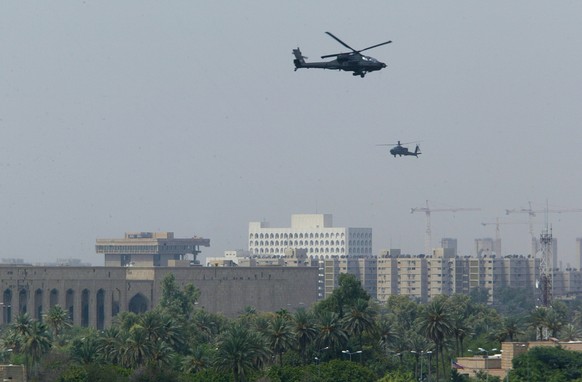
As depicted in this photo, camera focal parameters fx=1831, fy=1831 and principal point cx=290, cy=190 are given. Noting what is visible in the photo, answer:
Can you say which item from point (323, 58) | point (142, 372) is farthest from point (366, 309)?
point (323, 58)

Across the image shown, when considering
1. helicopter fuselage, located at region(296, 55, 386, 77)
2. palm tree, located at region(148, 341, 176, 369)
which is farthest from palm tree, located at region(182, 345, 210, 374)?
helicopter fuselage, located at region(296, 55, 386, 77)

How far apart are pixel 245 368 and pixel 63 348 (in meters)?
37.4

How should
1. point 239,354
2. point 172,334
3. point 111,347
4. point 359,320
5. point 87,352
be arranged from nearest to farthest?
point 239,354 → point 87,352 → point 111,347 → point 172,334 → point 359,320

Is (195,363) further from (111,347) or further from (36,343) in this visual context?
(36,343)

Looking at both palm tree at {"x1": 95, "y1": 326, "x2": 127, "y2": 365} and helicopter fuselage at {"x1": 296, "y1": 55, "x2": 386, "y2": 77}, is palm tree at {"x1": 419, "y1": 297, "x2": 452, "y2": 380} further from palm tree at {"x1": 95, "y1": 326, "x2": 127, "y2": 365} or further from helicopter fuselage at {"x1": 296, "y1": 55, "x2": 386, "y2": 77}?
helicopter fuselage at {"x1": 296, "y1": 55, "x2": 386, "y2": 77}

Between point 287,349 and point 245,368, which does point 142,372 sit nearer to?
point 245,368

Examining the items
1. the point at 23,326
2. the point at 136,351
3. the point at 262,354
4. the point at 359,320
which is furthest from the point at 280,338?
the point at 23,326

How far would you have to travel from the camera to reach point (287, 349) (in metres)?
186

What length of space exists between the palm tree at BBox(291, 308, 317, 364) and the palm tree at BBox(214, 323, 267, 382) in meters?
16.4

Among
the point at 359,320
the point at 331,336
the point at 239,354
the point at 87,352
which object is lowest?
the point at 239,354

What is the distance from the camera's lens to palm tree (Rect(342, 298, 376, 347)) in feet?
630

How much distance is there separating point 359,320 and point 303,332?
8.47m

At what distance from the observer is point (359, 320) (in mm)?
192500

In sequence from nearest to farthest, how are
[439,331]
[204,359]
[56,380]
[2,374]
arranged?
[2,374] < [56,380] < [204,359] < [439,331]
